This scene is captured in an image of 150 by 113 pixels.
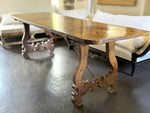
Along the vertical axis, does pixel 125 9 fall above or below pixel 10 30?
above

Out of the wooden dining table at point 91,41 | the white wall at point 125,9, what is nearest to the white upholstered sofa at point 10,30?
the white wall at point 125,9

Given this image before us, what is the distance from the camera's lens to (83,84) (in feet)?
5.83

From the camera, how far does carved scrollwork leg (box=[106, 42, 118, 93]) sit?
1.79 metres

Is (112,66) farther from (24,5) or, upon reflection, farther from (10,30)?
(24,5)

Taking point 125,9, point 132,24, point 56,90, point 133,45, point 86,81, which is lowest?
point 56,90

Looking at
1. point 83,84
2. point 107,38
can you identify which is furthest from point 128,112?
point 107,38

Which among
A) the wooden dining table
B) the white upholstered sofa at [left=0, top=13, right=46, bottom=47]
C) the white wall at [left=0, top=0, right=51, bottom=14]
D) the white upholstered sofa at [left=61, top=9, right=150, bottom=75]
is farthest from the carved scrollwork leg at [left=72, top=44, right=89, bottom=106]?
the white wall at [left=0, top=0, right=51, bottom=14]

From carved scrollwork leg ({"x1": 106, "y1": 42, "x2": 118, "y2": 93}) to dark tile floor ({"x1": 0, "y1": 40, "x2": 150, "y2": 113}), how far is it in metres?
0.10

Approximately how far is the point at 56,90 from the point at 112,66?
80cm

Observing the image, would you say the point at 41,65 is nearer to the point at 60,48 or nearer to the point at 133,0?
the point at 60,48

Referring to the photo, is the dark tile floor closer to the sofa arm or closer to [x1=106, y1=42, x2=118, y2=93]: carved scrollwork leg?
[x1=106, y1=42, x2=118, y2=93]: carved scrollwork leg

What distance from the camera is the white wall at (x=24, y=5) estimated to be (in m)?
4.57

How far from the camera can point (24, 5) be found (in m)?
4.83

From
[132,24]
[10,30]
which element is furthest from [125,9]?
[10,30]
